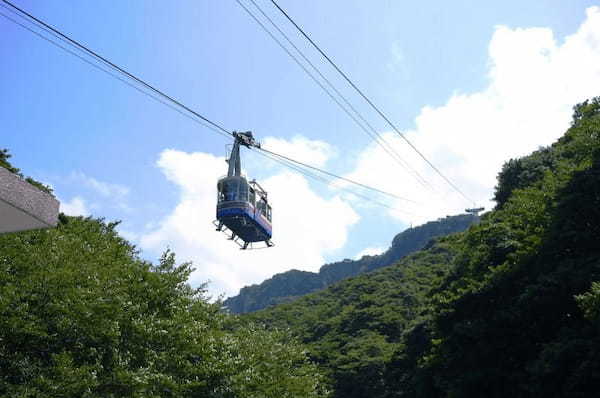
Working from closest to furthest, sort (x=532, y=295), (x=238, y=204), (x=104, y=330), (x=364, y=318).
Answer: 1. (x=104, y=330)
2. (x=532, y=295)
3. (x=238, y=204)
4. (x=364, y=318)

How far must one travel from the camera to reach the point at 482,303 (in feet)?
75.4

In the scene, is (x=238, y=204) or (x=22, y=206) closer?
(x=22, y=206)

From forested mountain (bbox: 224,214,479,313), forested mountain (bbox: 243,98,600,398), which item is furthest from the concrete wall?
forested mountain (bbox: 224,214,479,313)

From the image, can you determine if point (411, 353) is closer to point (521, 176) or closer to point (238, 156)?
point (521, 176)

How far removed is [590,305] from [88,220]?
19.8 metres

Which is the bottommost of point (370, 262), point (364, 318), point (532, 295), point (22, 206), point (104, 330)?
point (22, 206)

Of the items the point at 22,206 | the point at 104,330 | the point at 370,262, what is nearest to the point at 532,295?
the point at 104,330

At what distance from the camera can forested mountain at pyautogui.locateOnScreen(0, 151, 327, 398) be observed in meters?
15.4

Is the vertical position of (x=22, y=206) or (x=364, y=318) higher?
(x=364, y=318)

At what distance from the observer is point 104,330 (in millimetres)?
16906

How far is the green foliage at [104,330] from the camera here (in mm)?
15375

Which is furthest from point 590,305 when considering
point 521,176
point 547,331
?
point 521,176

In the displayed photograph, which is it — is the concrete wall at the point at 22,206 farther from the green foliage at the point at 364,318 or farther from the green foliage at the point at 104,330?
the green foliage at the point at 364,318

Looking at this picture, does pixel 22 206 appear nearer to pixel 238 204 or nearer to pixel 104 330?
pixel 104 330
